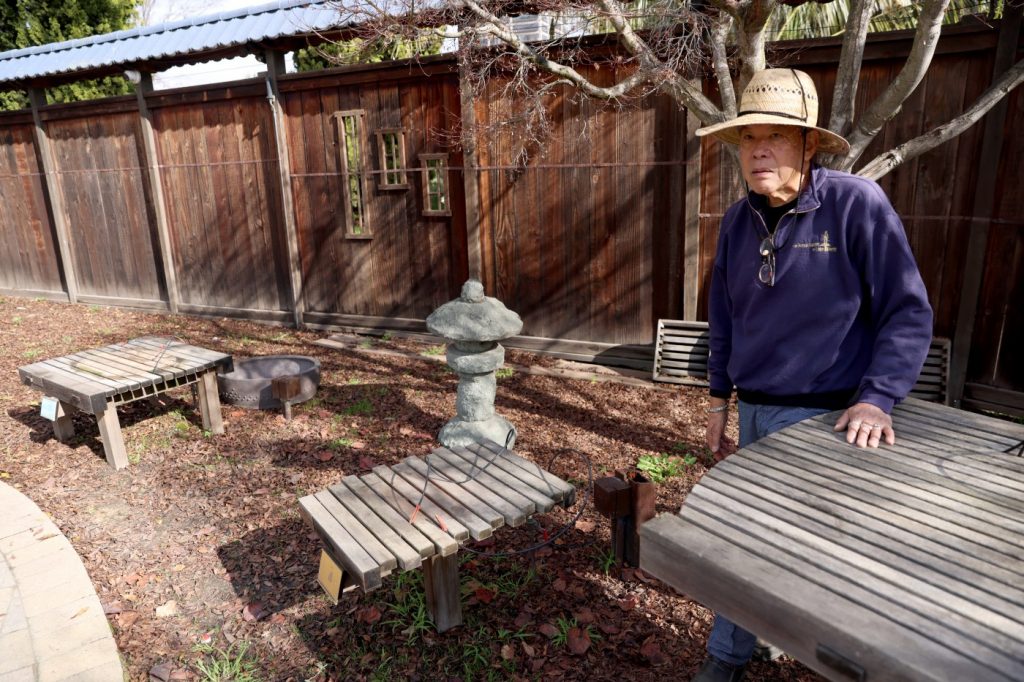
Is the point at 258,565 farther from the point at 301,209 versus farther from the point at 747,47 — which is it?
the point at 301,209

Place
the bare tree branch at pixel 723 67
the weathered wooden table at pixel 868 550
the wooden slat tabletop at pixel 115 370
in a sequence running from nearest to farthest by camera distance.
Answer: the weathered wooden table at pixel 868 550
the bare tree branch at pixel 723 67
the wooden slat tabletop at pixel 115 370

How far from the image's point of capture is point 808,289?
93.7 inches

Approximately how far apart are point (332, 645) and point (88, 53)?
969 cm

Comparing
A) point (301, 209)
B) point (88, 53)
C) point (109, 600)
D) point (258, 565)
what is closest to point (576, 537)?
Answer: point (258, 565)

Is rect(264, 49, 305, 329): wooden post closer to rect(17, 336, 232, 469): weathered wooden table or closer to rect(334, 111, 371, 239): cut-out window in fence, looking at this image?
rect(334, 111, 371, 239): cut-out window in fence

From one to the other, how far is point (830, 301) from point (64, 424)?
18.7 ft

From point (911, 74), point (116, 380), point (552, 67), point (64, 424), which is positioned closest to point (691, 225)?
point (552, 67)

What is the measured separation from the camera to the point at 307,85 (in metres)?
8.09

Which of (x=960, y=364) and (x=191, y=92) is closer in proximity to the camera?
(x=960, y=364)

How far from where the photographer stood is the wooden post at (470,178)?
7051mm

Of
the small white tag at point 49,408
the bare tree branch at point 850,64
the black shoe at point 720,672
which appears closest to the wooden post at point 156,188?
the small white tag at point 49,408

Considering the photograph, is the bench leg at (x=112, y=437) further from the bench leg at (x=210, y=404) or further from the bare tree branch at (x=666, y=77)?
the bare tree branch at (x=666, y=77)

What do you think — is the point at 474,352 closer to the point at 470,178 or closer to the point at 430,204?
the point at 470,178

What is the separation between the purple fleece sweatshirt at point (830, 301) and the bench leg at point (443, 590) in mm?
1536
